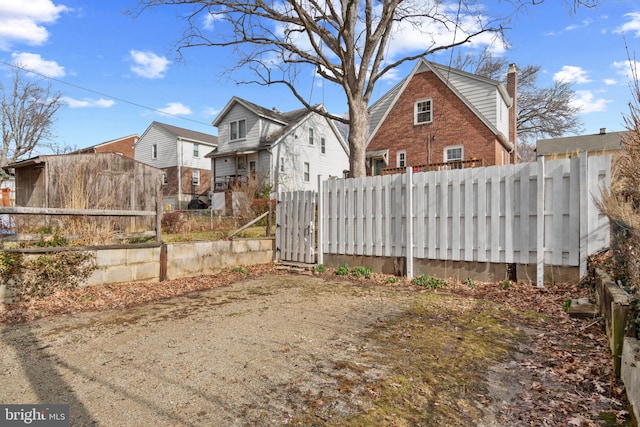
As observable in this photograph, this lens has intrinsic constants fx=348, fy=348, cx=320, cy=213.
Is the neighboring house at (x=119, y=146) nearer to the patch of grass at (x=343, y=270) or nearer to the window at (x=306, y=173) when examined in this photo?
the window at (x=306, y=173)

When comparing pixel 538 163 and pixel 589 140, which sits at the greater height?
pixel 589 140

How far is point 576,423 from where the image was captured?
223 centimetres

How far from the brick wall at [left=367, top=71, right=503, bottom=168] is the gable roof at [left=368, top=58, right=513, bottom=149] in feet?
0.70

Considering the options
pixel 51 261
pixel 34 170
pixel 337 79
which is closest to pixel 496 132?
pixel 337 79

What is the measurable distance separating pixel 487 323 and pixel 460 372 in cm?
154

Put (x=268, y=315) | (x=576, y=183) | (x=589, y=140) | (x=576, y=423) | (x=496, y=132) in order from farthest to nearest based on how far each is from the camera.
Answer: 1. (x=589, y=140)
2. (x=496, y=132)
3. (x=576, y=183)
4. (x=268, y=315)
5. (x=576, y=423)

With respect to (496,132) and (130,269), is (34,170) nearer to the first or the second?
(130,269)

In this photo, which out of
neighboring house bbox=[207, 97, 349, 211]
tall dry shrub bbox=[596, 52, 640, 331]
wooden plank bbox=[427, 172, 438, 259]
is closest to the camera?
tall dry shrub bbox=[596, 52, 640, 331]

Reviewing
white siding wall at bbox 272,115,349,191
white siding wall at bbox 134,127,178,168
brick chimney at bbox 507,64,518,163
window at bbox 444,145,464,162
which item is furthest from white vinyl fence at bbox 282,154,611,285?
white siding wall at bbox 134,127,178,168

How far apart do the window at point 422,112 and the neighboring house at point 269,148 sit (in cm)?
602

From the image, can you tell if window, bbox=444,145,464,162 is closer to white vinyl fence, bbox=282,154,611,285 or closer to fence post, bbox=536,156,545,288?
white vinyl fence, bbox=282,154,611,285

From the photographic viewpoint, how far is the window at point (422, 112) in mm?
→ 18719

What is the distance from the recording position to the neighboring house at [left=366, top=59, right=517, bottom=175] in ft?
57.0

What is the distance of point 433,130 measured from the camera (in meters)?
18.5
